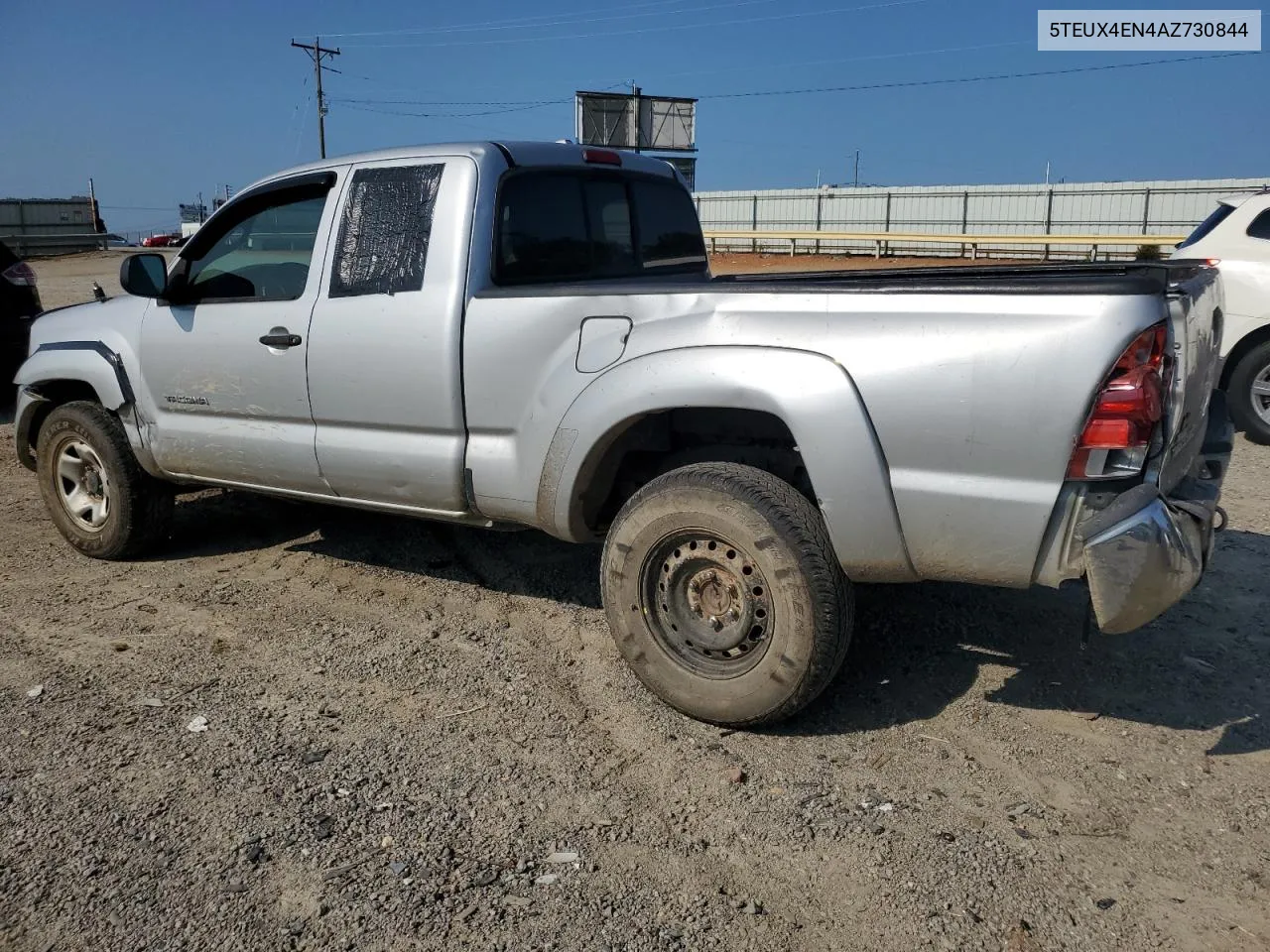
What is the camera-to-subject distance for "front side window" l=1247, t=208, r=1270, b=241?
326 inches

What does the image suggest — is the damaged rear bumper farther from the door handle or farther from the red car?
the red car

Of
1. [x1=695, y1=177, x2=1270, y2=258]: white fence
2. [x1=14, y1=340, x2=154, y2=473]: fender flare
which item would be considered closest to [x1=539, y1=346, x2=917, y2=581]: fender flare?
[x1=14, y1=340, x2=154, y2=473]: fender flare

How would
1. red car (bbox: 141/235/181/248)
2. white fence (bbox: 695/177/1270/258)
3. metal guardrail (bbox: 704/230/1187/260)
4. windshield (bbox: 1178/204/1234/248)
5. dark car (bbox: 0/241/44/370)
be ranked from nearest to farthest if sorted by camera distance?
windshield (bbox: 1178/204/1234/248), dark car (bbox: 0/241/44/370), metal guardrail (bbox: 704/230/1187/260), white fence (bbox: 695/177/1270/258), red car (bbox: 141/235/181/248)

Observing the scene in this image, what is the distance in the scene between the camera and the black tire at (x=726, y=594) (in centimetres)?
351

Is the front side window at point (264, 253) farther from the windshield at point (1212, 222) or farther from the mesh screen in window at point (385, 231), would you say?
the windshield at point (1212, 222)

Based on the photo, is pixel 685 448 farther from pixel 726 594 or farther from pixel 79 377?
pixel 79 377

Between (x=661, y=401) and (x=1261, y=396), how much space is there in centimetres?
663

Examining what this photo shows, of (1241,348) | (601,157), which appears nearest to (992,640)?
(601,157)

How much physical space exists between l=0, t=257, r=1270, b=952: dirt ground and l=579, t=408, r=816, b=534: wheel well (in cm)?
75

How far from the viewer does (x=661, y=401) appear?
144 inches

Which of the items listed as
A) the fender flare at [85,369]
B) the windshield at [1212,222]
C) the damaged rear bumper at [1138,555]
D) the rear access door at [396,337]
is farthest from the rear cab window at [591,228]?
the windshield at [1212,222]

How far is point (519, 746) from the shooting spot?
369 cm

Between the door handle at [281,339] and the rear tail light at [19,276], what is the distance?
663 cm

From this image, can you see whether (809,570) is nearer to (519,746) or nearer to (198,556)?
(519,746)
